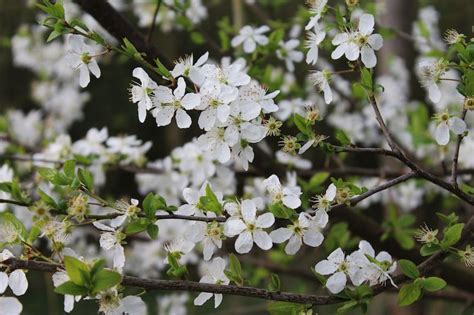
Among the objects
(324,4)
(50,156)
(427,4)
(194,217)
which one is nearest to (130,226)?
(194,217)

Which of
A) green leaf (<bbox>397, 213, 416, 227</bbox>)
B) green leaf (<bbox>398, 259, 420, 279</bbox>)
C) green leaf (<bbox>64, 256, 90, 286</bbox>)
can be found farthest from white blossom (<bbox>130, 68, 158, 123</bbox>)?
green leaf (<bbox>397, 213, 416, 227</bbox>)

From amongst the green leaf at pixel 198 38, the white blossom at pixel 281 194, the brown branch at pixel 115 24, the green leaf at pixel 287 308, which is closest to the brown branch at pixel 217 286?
the green leaf at pixel 287 308

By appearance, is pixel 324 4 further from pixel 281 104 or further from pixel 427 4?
pixel 427 4

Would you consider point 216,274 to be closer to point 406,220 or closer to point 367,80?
point 367,80

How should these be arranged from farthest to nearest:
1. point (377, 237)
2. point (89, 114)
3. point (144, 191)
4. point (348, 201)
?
point (89, 114) < point (144, 191) < point (377, 237) < point (348, 201)

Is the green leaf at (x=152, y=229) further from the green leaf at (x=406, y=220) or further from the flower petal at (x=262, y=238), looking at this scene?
the green leaf at (x=406, y=220)

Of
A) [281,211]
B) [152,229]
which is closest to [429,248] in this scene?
[281,211]

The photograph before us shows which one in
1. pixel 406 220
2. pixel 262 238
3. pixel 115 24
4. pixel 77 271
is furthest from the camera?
pixel 406 220
